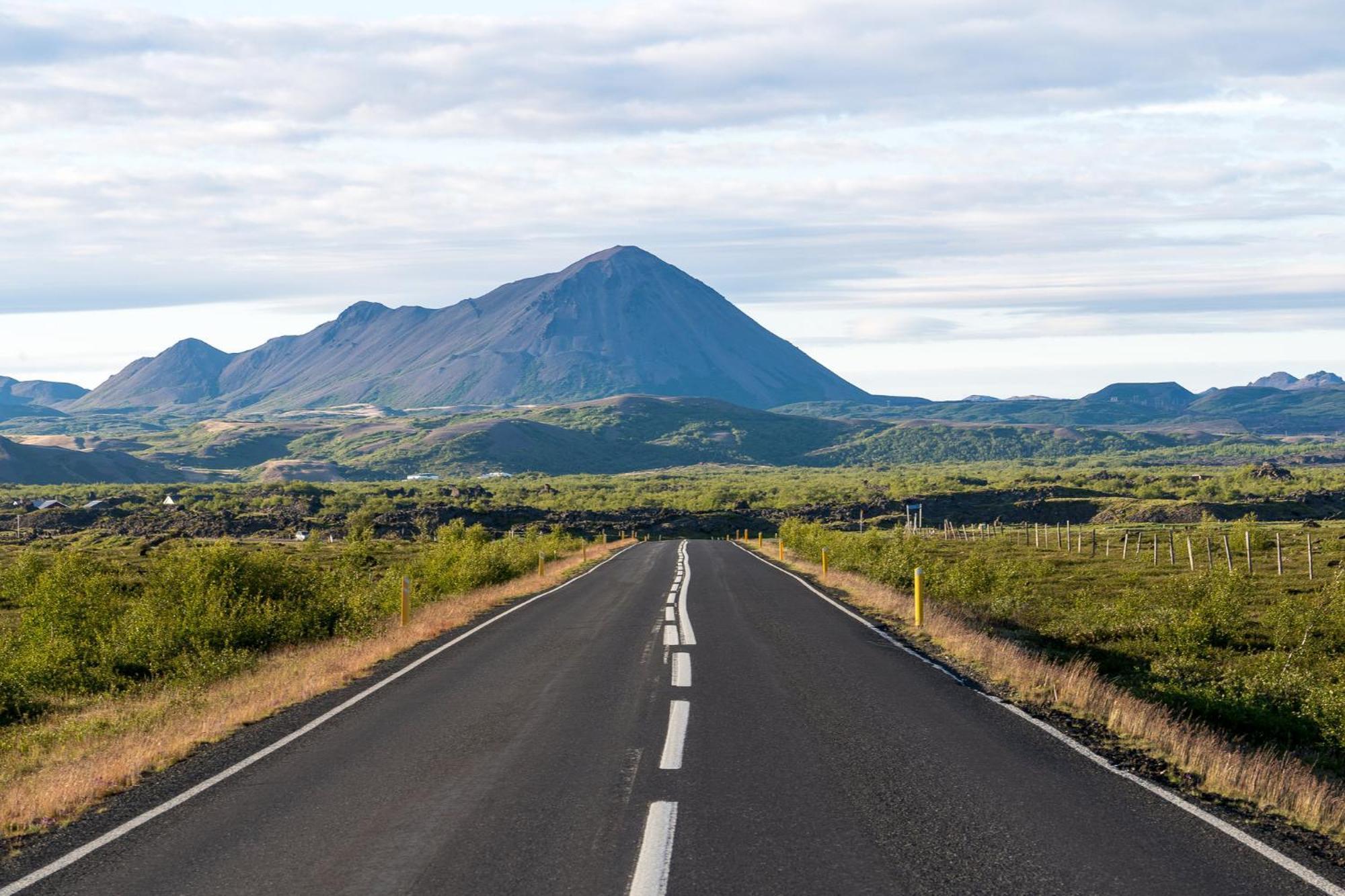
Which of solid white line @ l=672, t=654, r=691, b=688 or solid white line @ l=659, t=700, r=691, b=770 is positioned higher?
solid white line @ l=659, t=700, r=691, b=770

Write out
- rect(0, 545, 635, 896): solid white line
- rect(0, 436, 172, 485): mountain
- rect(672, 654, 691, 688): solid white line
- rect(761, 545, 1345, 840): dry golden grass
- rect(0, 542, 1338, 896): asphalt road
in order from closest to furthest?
1. rect(0, 542, 1338, 896): asphalt road
2. rect(0, 545, 635, 896): solid white line
3. rect(761, 545, 1345, 840): dry golden grass
4. rect(672, 654, 691, 688): solid white line
5. rect(0, 436, 172, 485): mountain

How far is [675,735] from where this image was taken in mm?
10023

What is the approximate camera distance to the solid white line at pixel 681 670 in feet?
42.6

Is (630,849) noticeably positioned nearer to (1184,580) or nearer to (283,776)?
(283,776)

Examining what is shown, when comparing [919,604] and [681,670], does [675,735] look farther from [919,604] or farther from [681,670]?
[919,604]

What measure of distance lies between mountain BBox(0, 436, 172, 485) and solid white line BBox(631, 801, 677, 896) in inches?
7432

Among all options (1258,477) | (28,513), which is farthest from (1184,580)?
(1258,477)

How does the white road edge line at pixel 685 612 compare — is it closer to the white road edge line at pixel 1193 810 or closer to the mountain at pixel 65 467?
the white road edge line at pixel 1193 810

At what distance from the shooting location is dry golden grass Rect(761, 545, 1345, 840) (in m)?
8.12

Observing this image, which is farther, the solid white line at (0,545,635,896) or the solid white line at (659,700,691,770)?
the solid white line at (659,700,691,770)

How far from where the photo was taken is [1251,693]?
53.6 ft

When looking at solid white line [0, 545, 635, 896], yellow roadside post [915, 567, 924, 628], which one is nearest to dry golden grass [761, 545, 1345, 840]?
yellow roadside post [915, 567, 924, 628]

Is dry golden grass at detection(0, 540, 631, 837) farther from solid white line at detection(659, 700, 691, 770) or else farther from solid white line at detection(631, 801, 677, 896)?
solid white line at detection(659, 700, 691, 770)

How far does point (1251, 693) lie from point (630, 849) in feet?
43.9
